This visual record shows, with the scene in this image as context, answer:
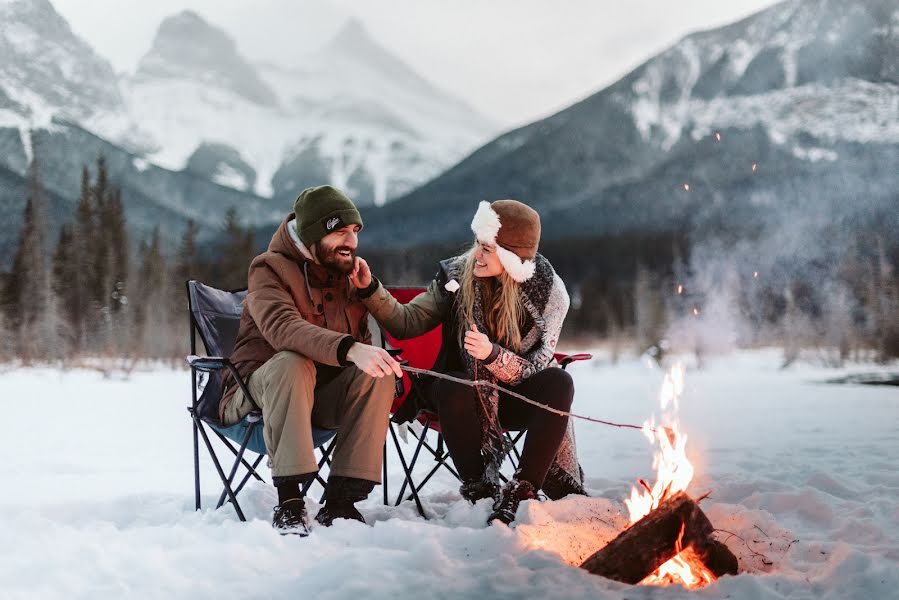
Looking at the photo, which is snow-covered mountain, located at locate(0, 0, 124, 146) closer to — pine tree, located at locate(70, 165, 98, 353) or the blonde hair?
pine tree, located at locate(70, 165, 98, 353)

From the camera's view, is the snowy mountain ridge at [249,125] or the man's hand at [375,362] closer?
the man's hand at [375,362]

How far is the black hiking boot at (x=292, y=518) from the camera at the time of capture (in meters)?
1.97

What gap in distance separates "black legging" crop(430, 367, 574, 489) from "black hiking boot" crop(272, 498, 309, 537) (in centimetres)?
43

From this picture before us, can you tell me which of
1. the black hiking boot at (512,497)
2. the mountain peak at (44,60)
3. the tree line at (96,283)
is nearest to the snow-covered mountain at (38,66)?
the mountain peak at (44,60)

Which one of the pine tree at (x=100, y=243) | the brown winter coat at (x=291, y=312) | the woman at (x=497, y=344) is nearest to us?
the brown winter coat at (x=291, y=312)

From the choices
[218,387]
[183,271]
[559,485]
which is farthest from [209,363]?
[183,271]

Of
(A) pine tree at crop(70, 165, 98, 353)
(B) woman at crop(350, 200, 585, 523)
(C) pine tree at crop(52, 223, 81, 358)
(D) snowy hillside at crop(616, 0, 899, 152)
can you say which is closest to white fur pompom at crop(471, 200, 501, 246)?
(B) woman at crop(350, 200, 585, 523)

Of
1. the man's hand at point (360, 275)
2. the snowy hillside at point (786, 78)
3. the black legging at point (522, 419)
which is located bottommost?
the black legging at point (522, 419)

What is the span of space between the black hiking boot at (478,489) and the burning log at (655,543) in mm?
618

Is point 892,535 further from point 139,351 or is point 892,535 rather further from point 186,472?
point 139,351

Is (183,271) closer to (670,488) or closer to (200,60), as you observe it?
(670,488)

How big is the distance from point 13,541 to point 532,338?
142cm

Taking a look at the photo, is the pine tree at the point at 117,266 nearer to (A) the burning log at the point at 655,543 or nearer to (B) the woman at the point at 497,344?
(B) the woman at the point at 497,344

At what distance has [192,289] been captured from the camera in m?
2.45
